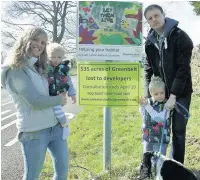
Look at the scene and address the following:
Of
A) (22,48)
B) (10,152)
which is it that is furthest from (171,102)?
(10,152)

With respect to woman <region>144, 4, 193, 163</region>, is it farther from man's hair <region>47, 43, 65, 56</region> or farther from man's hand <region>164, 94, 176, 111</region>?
man's hair <region>47, 43, 65, 56</region>

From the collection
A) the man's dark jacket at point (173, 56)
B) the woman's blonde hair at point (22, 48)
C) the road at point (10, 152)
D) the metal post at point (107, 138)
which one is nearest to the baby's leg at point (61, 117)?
the woman's blonde hair at point (22, 48)

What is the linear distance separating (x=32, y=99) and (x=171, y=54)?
56.2 inches

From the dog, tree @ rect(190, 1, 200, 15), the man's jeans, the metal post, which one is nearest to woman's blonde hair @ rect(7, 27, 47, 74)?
the dog

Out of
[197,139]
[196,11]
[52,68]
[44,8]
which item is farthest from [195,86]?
[52,68]

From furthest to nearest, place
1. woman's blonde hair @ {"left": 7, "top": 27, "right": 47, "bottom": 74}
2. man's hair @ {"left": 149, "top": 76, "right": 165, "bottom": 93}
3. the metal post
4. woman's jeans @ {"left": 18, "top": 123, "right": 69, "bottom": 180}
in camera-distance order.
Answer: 1. the metal post
2. man's hair @ {"left": 149, "top": 76, "right": 165, "bottom": 93}
3. woman's jeans @ {"left": 18, "top": 123, "right": 69, "bottom": 180}
4. woman's blonde hair @ {"left": 7, "top": 27, "right": 47, "bottom": 74}

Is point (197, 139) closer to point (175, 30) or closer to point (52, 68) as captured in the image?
point (175, 30)

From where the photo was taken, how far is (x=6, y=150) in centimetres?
648

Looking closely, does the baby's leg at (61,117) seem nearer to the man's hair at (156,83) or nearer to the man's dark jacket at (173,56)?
the man's hair at (156,83)

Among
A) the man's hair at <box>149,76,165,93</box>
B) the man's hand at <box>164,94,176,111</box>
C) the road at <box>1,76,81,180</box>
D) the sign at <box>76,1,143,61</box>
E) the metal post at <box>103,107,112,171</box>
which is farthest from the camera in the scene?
the road at <box>1,76,81,180</box>

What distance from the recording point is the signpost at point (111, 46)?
4.03 metres

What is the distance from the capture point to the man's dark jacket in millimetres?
3375

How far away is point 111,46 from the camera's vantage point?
4.06 m

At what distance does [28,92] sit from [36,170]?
68cm
